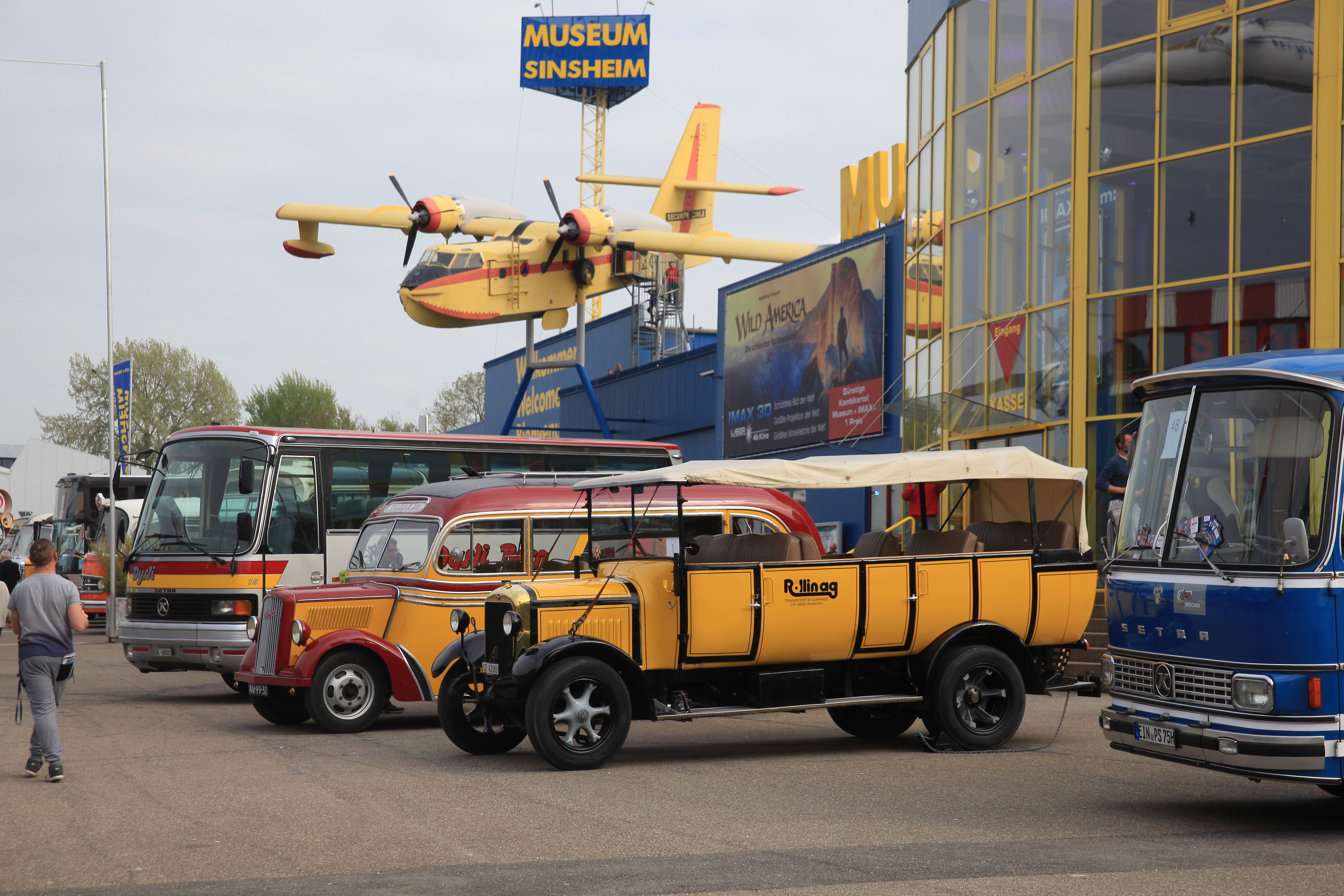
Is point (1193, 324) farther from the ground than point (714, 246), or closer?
closer

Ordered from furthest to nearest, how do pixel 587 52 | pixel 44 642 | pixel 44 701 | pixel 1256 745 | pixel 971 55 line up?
pixel 587 52 < pixel 971 55 < pixel 44 642 < pixel 44 701 < pixel 1256 745

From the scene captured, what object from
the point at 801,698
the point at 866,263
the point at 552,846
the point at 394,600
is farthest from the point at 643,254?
the point at 552,846

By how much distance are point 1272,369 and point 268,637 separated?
31.4 ft

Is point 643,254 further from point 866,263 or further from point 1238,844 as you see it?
point 1238,844

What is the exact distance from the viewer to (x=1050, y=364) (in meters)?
19.7

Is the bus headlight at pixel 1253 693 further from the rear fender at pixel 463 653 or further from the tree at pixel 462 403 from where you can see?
the tree at pixel 462 403

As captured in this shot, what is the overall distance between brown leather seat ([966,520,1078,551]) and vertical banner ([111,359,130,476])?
2504cm

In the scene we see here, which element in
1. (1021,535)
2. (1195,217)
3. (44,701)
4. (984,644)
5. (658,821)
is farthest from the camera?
(1195,217)

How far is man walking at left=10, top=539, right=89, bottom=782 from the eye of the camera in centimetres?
982

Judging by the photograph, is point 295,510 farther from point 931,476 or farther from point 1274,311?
point 1274,311

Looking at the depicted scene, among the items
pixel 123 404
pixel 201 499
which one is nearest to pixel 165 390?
pixel 123 404

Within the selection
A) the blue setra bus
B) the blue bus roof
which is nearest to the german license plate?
the blue setra bus

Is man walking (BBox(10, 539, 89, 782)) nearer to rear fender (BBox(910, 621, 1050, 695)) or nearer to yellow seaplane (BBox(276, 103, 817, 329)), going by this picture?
rear fender (BBox(910, 621, 1050, 695))

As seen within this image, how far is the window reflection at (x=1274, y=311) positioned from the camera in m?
16.4
